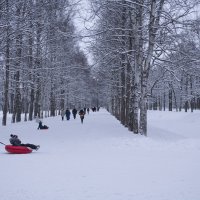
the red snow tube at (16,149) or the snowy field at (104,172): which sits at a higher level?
the red snow tube at (16,149)

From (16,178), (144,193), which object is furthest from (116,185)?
(16,178)

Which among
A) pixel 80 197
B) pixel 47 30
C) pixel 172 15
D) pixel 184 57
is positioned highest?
pixel 47 30

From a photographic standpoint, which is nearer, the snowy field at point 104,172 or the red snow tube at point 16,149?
the snowy field at point 104,172

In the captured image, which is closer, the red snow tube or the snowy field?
the snowy field

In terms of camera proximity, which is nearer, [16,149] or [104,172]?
[104,172]

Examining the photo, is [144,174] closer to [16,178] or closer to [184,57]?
[16,178]

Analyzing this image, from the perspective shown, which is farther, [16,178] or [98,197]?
[16,178]

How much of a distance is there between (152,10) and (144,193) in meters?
10.9

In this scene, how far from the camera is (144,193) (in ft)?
23.0

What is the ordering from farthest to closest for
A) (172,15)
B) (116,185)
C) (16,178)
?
(172,15), (16,178), (116,185)

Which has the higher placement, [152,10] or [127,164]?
[152,10]

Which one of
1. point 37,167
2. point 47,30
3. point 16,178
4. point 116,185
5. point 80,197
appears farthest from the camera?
point 47,30

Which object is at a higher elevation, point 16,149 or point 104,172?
point 16,149

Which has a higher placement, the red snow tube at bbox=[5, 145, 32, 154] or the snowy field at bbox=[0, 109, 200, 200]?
the red snow tube at bbox=[5, 145, 32, 154]
